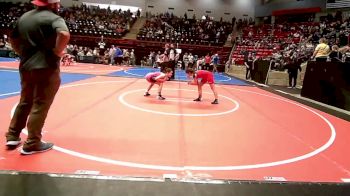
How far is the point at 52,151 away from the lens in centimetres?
342

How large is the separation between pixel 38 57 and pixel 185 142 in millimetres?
1977

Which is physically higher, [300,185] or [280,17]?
[280,17]

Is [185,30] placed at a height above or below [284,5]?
below

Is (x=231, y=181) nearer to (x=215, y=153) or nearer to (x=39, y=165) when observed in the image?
(x=215, y=153)

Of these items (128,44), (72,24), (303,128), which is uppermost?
(72,24)

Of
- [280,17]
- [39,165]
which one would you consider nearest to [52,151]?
[39,165]


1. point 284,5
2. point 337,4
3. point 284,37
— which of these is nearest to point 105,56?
point 284,37

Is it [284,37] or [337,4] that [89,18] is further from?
[337,4]

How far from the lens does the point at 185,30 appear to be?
31000 millimetres

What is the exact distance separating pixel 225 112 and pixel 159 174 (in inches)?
140

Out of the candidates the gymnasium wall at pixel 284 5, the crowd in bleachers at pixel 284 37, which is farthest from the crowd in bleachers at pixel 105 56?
the gymnasium wall at pixel 284 5

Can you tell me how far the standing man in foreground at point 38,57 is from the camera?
319 centimetres

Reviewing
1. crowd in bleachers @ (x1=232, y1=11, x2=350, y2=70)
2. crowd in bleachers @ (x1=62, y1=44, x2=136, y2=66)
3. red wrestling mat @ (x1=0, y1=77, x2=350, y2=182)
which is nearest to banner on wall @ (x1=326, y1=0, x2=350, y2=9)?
crowd in bleachers @ (x1=232, y1=11, x2=350, y2=70)

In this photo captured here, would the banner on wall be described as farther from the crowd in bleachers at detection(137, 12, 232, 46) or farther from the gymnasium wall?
the crowd in bleachers at detection(137, 12, 232, 46)
